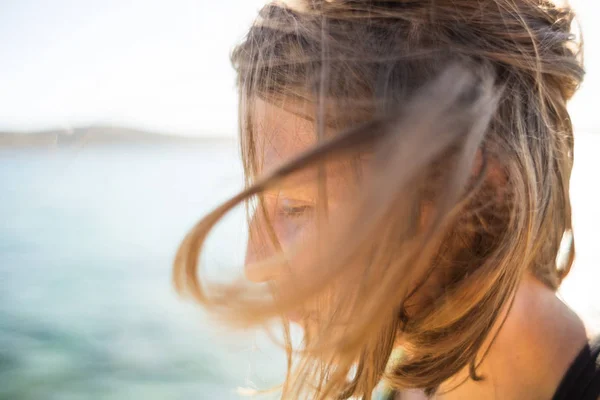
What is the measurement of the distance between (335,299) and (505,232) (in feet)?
0.82

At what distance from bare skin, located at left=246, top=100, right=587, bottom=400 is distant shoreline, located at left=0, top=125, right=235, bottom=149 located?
0.22m

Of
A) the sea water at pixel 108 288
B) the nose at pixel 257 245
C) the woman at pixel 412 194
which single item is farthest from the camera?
the sea water at pixel 108 288

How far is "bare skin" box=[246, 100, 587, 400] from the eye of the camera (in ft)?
2.26

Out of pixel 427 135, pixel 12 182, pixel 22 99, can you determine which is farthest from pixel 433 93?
pixel 12 182

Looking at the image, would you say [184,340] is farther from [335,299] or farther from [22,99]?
[335,299]

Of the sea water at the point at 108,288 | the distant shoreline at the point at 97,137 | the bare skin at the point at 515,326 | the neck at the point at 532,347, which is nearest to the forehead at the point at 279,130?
the bare skin at the point at 515,326

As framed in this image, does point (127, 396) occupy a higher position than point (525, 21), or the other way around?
point (525, 21)

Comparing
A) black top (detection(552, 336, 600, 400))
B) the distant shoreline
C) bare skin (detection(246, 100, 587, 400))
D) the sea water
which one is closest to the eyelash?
bare skin (detection(246, 100, 587, 400))

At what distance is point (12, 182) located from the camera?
8.71ft

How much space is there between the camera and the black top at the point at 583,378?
695 mm

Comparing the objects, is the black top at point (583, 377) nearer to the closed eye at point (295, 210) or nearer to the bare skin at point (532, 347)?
the bare skin at point (532, 347)

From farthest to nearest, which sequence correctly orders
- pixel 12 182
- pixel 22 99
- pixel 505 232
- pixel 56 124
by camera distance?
pixel 12 182, pixel 22 99, pixel 56 124, pixel 505 232

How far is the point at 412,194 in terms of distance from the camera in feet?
1.70

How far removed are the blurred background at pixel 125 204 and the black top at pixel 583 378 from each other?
5 centimetres
